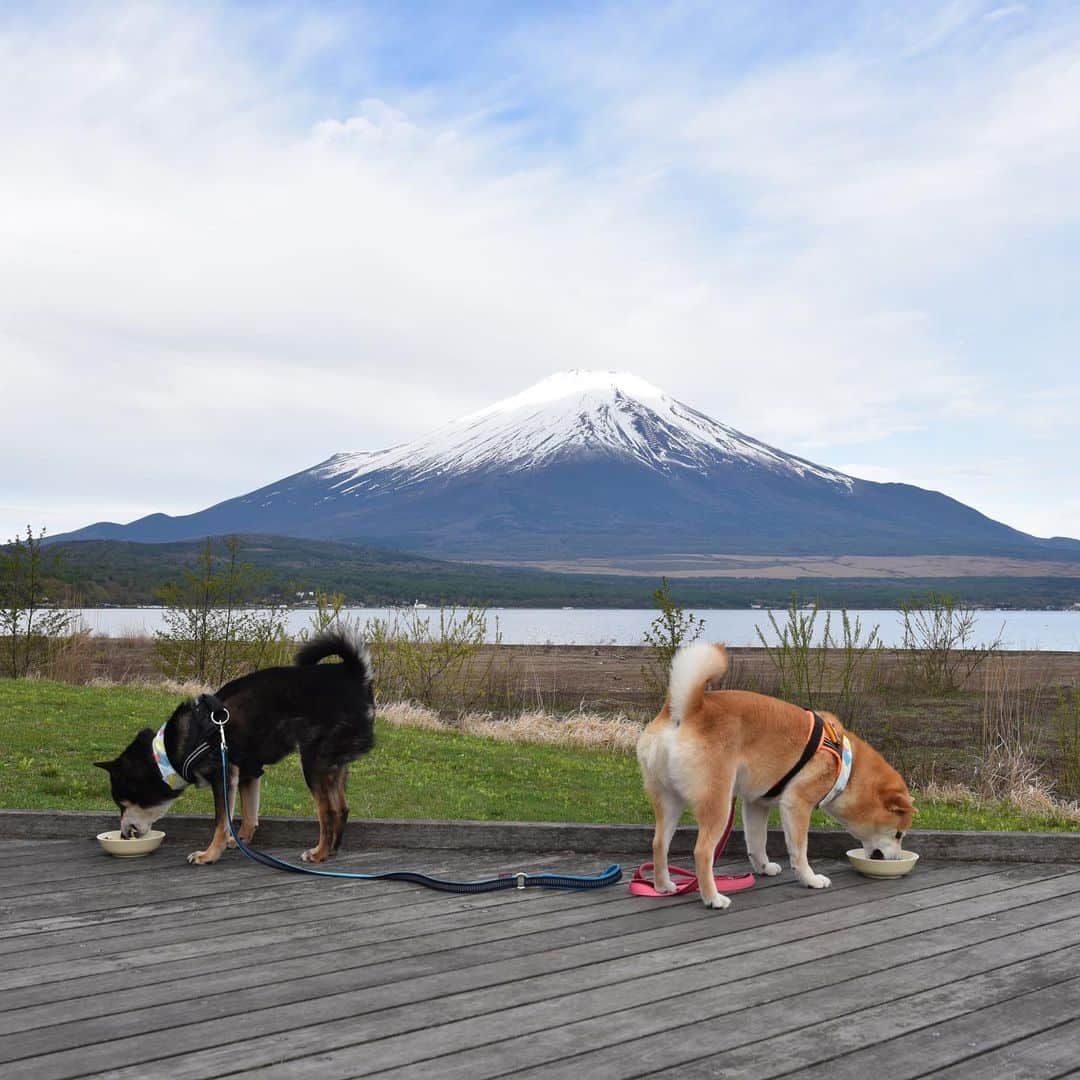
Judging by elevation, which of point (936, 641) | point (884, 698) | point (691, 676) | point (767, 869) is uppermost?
point (691, 676)

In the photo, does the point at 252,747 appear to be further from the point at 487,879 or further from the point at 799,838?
the point at 799,838

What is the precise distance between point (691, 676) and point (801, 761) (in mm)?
762

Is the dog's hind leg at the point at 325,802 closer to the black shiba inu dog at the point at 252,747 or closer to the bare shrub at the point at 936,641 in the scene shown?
the black shiba inu dog at the point at 252,747

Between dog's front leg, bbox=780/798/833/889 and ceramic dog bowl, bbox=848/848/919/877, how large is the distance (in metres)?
0.21

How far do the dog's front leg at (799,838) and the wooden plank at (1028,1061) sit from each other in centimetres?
179

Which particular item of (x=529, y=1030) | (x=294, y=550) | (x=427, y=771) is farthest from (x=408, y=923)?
(x=294, y=550)

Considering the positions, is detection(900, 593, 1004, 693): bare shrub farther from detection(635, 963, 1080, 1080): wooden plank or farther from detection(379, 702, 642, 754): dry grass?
detection(635, 963, 1080, 1080): wooden plank

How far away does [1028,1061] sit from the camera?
9.61 ft

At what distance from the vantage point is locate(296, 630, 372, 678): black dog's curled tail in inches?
224

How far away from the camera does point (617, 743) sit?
14633 mm

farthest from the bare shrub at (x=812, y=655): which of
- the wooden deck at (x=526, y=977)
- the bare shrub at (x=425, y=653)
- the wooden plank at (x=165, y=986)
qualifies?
the wooden plank at (x=165, y=986)

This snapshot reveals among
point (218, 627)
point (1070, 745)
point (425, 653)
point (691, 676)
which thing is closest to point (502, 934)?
point (691, 676)

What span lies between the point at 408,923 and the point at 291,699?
5.40 ft

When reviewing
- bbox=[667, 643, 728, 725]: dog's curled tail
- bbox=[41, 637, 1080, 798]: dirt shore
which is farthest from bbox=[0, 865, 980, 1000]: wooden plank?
bbox=[41, 637, 1080, 798]: dirt shore
